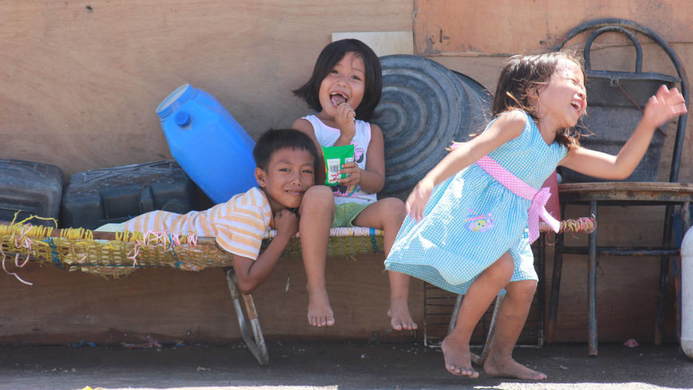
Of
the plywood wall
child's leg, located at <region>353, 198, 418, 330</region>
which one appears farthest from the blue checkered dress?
the plywood wall

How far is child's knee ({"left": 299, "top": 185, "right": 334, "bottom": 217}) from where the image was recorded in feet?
9.54

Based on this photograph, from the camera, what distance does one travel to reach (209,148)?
3287 mm

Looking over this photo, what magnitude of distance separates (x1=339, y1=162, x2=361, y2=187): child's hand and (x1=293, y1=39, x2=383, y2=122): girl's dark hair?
470 mm

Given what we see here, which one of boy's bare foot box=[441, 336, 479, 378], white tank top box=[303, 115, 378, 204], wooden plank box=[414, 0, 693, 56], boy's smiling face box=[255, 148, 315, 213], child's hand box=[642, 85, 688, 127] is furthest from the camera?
wooden plank box=[414, 0, 693, 56]

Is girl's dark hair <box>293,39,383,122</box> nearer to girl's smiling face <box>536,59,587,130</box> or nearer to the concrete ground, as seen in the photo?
girl's smiling face <box>536,59,587,130</box>

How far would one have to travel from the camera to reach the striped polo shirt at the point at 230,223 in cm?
290

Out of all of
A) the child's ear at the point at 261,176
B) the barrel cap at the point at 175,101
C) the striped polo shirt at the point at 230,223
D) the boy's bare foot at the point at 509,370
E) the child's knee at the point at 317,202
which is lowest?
the boy's bare foot at the point at 509,370

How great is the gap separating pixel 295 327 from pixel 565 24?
7.17 feet

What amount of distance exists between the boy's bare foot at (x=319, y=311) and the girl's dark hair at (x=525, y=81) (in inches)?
41.2

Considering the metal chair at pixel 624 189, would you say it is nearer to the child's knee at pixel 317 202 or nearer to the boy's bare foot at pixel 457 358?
the boy's bare foot at pixel 457 358

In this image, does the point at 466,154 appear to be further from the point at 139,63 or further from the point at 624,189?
the point at 139,63

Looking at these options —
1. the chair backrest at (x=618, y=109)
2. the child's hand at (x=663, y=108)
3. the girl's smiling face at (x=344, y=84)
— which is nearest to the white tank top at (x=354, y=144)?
the girl's smiling face at (x=344, y=84)

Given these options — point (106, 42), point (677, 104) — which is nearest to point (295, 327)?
point (106, 42)

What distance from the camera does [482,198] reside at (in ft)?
9.01
